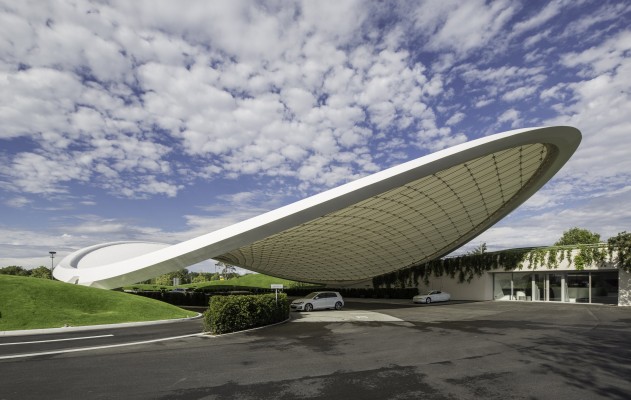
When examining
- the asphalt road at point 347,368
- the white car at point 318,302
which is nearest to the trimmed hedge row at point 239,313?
the asphalt road at point 347,368

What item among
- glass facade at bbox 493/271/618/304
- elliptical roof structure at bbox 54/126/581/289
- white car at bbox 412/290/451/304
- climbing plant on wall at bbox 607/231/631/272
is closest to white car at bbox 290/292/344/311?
elliptical roof structure at bbox 54/126/581/289

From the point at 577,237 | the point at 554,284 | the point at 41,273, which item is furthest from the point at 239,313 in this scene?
the point at 577,237

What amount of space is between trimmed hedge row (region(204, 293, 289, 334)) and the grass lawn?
6.43m

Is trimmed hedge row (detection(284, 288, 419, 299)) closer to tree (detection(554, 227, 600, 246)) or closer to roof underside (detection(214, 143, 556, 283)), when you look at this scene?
roof underside (detection(214, 143, 556, 283))

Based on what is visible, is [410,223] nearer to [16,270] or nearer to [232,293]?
[232,293]

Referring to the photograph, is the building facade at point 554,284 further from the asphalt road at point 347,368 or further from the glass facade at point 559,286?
the asphalt road at point 347,368

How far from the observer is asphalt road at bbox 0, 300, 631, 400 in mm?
7344

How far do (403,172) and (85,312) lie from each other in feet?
58.5

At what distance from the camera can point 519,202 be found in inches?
1271

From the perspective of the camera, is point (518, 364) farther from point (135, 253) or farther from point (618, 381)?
point (135, 253)

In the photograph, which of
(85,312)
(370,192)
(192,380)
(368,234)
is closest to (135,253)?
(85,312)

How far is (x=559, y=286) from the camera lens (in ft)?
101

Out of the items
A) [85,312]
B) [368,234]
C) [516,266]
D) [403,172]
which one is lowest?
[85,312]

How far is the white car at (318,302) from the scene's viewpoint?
89.8 feet
